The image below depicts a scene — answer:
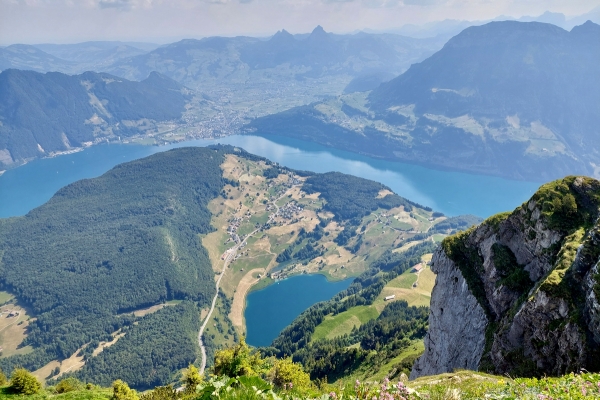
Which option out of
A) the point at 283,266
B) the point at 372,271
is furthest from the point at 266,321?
the point at 372,271

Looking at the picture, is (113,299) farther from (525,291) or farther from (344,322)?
(525,291)

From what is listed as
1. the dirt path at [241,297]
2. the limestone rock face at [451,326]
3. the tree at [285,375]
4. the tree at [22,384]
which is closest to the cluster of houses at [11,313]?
the dirt path at [241,297]

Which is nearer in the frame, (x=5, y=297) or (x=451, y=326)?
(x=451, y=326)

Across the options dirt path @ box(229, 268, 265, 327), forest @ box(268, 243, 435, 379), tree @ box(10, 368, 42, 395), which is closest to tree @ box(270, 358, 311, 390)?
tree @ box(10, 368, 42, 395)

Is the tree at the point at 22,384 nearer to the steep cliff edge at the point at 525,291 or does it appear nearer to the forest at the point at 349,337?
the steep cliff edge at the point at 525,291

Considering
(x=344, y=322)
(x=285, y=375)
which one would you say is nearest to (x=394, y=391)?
(x=285, y=375)

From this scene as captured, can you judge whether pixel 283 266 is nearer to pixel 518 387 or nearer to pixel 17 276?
pixel 17 276

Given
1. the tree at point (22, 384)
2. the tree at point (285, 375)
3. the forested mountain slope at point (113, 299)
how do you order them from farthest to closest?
the forested mountain slope at point (113, 299)
the tree at point (285, 375)
the tree at point (22, 384)
